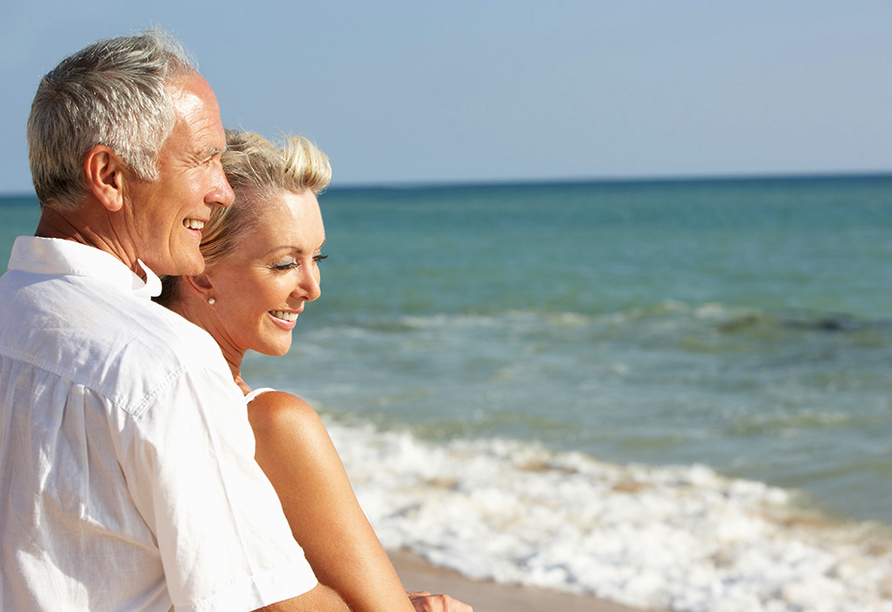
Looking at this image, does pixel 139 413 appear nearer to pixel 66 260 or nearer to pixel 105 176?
pixel 66 260

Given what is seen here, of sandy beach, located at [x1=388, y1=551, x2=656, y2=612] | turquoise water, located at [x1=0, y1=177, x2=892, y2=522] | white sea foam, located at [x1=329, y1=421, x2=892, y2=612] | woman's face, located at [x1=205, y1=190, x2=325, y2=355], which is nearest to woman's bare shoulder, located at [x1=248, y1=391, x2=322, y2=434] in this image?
woman's face, located at [x1=205, y1=190, x2=325, y2=355]

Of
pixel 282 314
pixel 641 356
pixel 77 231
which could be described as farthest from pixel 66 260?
pixel 641 356

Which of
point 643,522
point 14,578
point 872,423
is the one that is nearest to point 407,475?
point 643,522

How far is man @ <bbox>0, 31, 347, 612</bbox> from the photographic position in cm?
137

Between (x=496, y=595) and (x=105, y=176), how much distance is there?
3.16 metres

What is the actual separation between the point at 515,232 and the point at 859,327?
26498 millimetres

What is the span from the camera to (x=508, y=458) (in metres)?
6.69

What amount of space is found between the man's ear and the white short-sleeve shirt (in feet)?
0.63

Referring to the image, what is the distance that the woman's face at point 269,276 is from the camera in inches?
86.0

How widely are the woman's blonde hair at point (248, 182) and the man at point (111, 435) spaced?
53 cm

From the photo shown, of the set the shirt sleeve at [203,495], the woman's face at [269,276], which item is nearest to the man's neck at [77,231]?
the shirt sleeve at [203,495]

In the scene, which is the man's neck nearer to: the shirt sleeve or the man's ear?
the man's ear

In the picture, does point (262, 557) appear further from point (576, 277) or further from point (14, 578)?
point (576, 277)

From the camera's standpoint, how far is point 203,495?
1.39 meters
